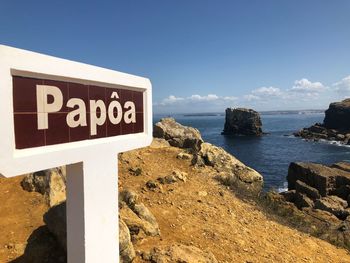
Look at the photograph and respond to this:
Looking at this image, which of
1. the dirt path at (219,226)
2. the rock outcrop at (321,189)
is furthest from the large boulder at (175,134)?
the rock outcrop at (321,189)

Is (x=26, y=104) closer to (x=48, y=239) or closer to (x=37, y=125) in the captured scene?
(x=37, y=125)

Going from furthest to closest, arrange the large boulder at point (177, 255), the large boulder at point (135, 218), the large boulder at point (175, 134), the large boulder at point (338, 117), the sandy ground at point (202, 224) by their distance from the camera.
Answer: the large boulder at point (338, 117) → the large boulder at point (175, 134) → the sandy ground at point (202, 224) → the large boulder at point (135, 218) → the large boulder at point (177, 255)

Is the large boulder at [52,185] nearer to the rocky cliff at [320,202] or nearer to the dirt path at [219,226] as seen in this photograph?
the dirt path at [219,226]

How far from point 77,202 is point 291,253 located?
903 centimetres

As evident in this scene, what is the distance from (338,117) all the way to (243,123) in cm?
3053

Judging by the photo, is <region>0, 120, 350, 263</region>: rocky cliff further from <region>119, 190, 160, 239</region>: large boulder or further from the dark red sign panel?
the dark red sign panel

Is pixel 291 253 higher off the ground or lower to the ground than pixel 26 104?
lower

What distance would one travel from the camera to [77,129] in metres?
7.46

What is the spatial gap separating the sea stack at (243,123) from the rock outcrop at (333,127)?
42.7ft

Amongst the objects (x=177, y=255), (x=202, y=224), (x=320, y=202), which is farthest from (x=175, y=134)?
(x=177, y=255)

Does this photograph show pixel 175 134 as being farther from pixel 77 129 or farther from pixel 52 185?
pixel 77 129

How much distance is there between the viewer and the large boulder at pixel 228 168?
21438 millimetres

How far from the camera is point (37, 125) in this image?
6434 mm

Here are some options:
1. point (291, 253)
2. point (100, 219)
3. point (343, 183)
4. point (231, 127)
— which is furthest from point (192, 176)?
point (231, 127)
